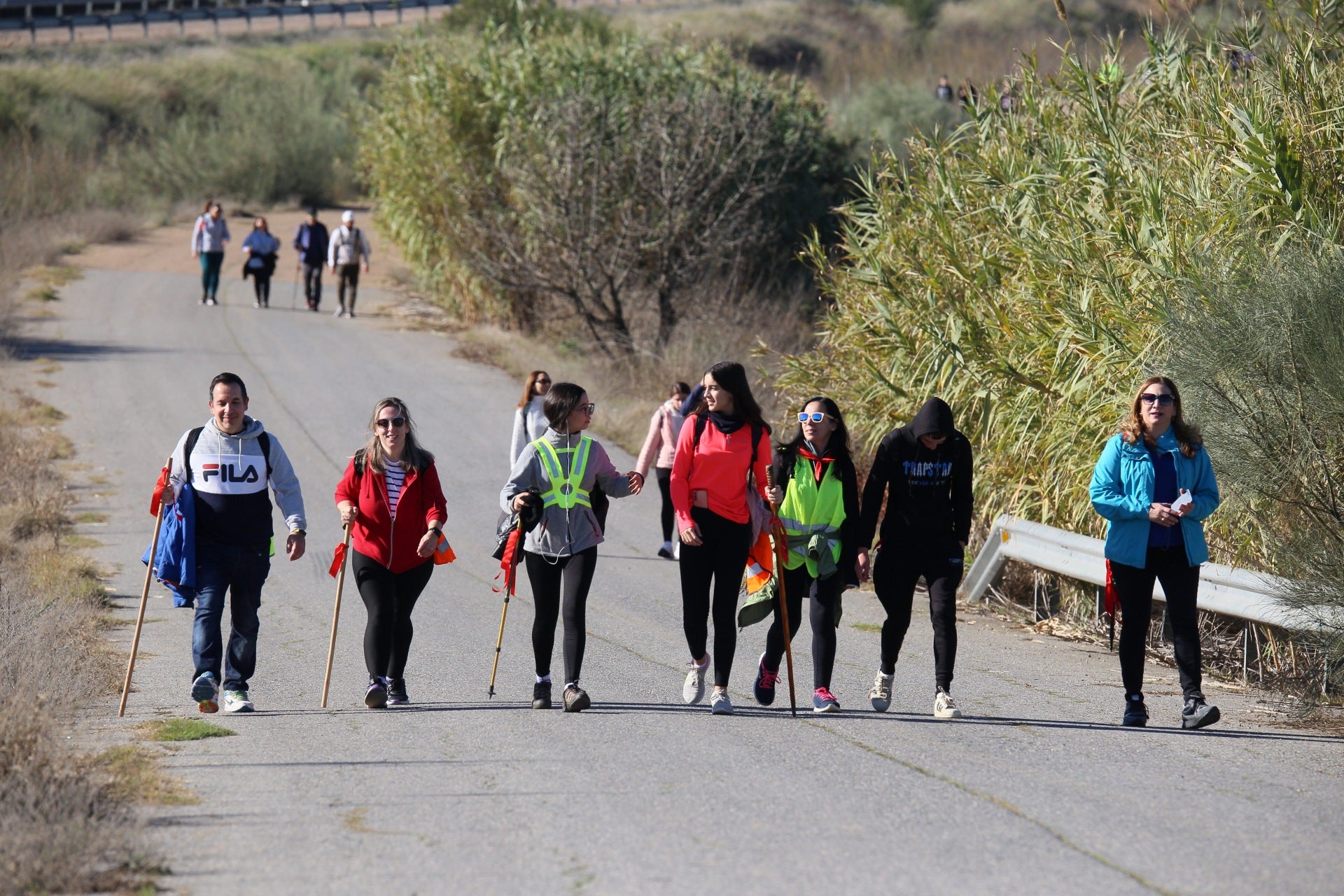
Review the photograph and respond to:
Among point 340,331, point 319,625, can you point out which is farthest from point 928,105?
point 319,625

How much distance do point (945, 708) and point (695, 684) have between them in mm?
1305

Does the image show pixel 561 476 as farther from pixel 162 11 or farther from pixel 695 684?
pixel 162 11

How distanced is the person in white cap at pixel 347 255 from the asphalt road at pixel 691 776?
1396cm

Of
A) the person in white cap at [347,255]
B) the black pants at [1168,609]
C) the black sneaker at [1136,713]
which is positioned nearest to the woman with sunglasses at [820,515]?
the black pants at [1168,609]

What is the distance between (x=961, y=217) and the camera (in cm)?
1268

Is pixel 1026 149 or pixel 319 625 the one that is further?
pixel 1026 149

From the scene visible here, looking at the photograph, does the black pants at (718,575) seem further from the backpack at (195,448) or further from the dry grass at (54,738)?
the dry grass at (54,738)

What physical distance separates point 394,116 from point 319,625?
61.2ft

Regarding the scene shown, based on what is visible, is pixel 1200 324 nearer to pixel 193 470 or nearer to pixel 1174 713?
pixel 1174 713

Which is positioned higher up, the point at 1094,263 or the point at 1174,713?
the point at 1094,263

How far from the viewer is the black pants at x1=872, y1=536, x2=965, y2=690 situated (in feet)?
23.7

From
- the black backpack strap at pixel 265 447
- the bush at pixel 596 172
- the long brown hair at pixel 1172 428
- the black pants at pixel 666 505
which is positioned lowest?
the black pants at pixel 666 505

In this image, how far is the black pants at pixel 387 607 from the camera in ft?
23.9

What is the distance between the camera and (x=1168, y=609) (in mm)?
7301
